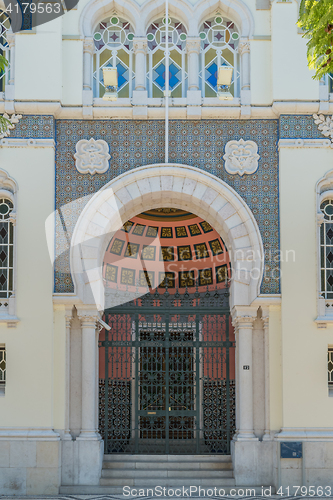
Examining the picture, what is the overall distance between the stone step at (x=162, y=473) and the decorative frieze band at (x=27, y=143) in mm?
5944

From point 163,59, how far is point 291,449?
7.43 m

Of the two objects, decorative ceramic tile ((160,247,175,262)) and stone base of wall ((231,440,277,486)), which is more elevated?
decorative ceramic tile ((160,247,175,262))

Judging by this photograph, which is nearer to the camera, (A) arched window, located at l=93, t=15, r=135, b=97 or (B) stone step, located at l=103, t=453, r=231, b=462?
(B) stone step, located at l=103, t=453, r=231, b=462

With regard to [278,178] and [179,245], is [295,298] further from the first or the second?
[179,245]

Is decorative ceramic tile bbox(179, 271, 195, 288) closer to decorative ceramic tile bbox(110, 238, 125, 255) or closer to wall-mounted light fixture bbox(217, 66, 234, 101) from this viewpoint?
decorative ceramic tile bbox(110, 238, 125, 255)

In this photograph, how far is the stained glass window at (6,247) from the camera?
1243cm

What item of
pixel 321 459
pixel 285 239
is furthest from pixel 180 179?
pixel 321 459

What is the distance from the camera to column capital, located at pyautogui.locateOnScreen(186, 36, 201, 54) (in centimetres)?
1286

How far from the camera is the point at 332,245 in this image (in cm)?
1252

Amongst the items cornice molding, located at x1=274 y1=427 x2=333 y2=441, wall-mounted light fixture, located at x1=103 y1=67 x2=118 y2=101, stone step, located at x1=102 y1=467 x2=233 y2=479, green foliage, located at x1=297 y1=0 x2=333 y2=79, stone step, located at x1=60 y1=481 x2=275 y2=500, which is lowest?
stone step, located at x1=60 y1=481 x2=275 y2=500

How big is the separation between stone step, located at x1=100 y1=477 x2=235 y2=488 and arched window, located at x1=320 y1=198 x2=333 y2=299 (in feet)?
12.3

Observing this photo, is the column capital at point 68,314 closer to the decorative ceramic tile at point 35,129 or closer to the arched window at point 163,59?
the decorative ceramic tile at point 35,129

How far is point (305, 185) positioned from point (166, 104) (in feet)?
9.51

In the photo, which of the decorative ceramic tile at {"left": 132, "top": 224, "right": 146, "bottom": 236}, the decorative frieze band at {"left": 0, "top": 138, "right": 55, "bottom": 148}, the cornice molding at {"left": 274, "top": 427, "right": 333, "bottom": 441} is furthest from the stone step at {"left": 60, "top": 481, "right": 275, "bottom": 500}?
the decorative frieze band at {"left": 0, "top": 138, "right": 55, "bottom": 148}
